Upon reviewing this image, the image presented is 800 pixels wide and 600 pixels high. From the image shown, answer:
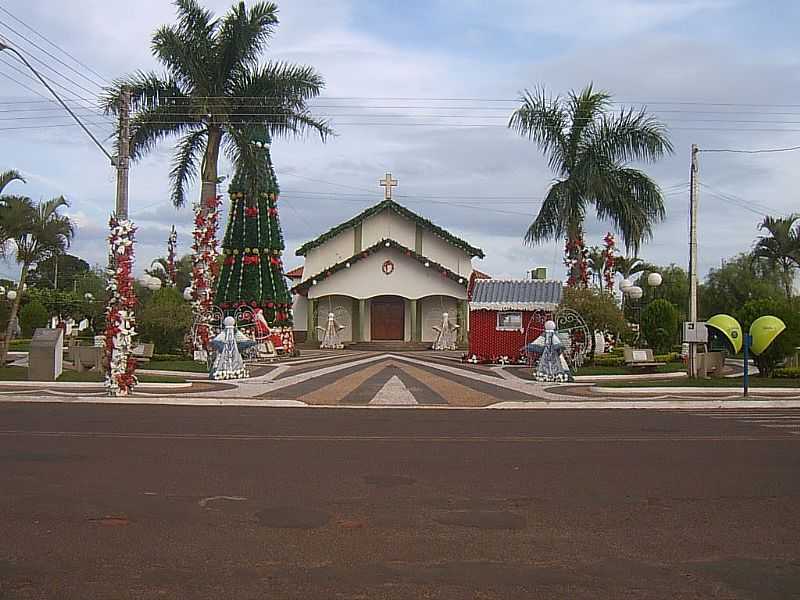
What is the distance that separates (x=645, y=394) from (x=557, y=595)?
17799mm

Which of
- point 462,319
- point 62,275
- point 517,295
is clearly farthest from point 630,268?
point 62,275

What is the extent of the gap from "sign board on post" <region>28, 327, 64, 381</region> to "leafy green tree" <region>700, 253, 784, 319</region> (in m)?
35.0

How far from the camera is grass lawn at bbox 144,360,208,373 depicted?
1171 inches

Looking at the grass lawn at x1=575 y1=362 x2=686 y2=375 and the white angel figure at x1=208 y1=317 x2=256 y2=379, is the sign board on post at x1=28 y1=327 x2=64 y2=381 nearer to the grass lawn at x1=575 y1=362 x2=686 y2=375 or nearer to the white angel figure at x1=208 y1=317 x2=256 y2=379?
the white angel figure at x1=208 y1=317 x2=256 y2=379

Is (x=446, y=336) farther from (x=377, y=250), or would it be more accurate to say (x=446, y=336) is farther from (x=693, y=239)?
(x=693, y=239)

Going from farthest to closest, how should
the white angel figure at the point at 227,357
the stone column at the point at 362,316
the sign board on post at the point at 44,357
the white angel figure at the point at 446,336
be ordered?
the stone column at the point at 362,316, the white angel figure at the point at 446,336, the white angel figure at the point at 227,357, the sign board on post at the point at 44,357

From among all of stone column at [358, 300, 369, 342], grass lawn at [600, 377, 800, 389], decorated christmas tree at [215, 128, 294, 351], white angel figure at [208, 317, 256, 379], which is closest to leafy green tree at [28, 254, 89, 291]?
stone column at [358, 300, 369, 342]

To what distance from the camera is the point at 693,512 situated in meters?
9.15

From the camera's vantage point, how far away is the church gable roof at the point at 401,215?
50.8m

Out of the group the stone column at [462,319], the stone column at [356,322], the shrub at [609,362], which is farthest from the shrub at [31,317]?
the shrub at [609,362]

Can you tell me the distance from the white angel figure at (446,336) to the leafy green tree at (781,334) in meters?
20.3

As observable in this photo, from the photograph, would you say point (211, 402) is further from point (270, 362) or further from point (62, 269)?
point (62, 269)

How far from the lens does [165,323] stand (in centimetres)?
3278

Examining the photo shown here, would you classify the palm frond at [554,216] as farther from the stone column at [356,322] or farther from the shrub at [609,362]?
the stone column at [356,322]
